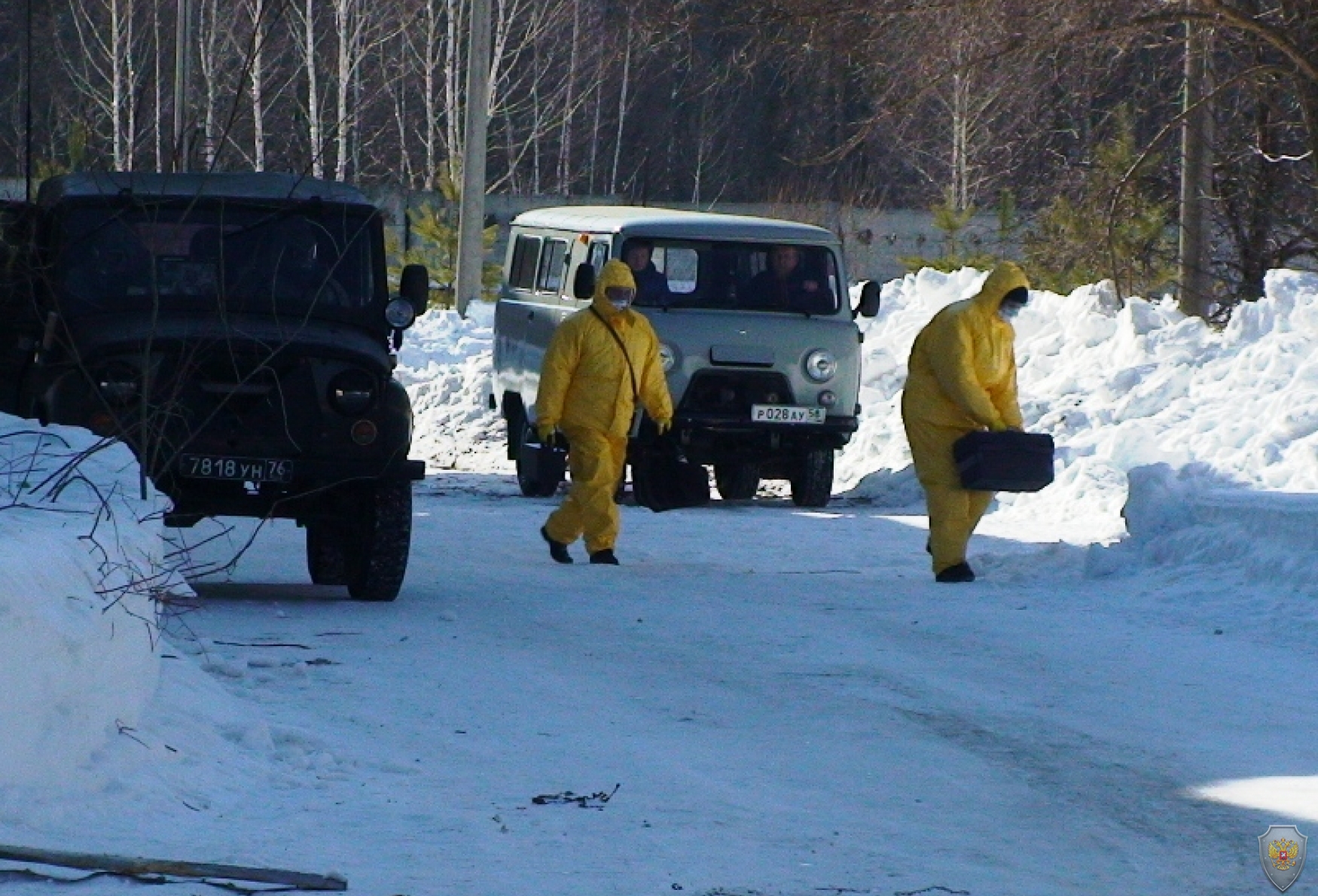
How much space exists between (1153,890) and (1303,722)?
8.24 ft

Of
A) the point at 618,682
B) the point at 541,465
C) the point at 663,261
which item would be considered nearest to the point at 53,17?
the point at 663,261

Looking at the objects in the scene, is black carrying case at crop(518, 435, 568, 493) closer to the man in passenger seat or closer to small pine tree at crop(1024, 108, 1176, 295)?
the man in passenger seat

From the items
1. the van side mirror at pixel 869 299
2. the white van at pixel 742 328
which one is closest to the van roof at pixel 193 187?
the white van at pixel 742 328

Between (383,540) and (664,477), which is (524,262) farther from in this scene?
(383,540)

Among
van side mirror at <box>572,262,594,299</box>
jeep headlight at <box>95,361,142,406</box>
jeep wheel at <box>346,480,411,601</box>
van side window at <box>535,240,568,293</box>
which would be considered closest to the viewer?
jeep headlight at <box>95,361,142,406</box>

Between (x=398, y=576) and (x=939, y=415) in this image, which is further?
(x=939, y=415)

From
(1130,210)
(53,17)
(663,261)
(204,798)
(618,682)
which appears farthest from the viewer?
(53,17)

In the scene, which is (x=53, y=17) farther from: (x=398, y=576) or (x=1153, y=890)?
(x=1153, y=890)

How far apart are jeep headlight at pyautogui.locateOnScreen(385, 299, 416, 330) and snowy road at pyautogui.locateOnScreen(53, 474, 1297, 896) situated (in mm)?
1291

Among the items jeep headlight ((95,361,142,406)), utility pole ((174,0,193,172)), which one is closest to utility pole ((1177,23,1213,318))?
utility pole ((174,0,193,172))

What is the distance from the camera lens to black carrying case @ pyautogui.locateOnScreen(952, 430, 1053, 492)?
39.2 ft

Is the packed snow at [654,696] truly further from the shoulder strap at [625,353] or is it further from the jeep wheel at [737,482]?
the jeep wheel at [737,482]

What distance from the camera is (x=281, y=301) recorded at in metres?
10.8

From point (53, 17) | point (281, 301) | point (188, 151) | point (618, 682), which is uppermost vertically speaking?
point (53, 17)
